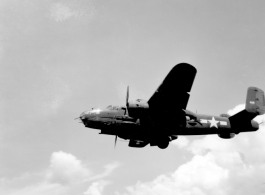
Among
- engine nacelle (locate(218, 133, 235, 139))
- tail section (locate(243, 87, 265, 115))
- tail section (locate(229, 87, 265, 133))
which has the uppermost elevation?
tail section (locate(243, 87, 265, 115))

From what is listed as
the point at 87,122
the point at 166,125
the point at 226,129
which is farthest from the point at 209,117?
the point at 87,122

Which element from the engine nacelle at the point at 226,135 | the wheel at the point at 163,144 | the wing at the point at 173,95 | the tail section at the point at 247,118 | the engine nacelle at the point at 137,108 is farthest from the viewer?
the wheel at the point at 163,144

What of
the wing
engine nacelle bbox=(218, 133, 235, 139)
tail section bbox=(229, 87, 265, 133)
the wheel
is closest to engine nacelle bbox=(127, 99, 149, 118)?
the wing

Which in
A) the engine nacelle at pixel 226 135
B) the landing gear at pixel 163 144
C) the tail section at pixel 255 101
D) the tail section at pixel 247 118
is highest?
the tail section at pixel 255 101

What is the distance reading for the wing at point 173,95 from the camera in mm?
18766

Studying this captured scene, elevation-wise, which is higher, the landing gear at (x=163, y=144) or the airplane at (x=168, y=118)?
the airplane at (x=168, y=118)

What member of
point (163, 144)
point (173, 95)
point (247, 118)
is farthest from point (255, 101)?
point (173, 95)

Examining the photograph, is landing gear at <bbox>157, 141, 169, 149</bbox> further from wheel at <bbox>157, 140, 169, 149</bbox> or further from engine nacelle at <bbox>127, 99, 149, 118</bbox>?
engine nacelle at <bbox>127, 99, 149, 118</bbox>

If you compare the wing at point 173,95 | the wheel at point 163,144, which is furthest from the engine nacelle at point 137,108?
the wheel at point 163,144

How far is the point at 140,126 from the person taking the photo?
20719mm

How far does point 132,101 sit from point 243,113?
949 cm

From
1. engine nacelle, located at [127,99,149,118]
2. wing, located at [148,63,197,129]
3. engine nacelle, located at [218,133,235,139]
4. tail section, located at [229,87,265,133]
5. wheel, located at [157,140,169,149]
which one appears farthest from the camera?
wheel, located at [157,140,169,149]

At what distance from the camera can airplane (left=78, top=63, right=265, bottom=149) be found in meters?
19.4

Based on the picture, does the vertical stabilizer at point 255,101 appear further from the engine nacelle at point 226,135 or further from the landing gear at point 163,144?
the landing gear at point 163,144
